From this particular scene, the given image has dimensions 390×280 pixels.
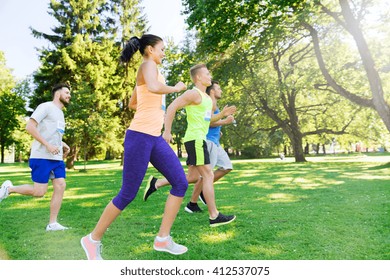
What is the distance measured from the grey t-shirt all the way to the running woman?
55.2 inches

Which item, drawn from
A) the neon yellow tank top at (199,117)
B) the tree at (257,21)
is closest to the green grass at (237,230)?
the neon yellow tank top at (199,117)

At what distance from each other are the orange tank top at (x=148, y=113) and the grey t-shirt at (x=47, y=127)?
148 centimetres

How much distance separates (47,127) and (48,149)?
0.33 m

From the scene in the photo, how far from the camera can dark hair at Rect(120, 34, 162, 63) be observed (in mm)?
2957

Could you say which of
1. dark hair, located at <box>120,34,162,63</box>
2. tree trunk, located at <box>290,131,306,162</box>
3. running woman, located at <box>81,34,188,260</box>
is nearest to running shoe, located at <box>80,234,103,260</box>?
running woman, located at <box>81,34,188,260</box>

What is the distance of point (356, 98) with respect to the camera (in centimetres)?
1473

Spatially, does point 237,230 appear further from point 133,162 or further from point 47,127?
point 47,127

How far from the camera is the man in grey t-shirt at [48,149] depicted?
158 inches

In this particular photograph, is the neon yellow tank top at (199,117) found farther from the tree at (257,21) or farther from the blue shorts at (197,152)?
the tree at (257,21)

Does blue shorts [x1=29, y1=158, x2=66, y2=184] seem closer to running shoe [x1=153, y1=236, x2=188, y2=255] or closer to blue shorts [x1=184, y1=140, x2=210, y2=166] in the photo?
blue shorts [x1=184, y1=140, x2=210, y2=166]

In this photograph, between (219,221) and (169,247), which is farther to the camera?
(219,221)

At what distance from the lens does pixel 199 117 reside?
13.3ft

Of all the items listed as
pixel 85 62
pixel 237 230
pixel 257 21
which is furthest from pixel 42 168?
pixel 85 62
